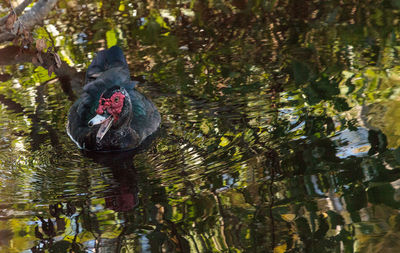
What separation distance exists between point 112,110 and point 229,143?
139cm

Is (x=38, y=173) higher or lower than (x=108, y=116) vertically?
lower

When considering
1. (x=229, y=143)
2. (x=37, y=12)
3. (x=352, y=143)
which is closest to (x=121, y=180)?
(x=229, y=143)

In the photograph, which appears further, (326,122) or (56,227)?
(326,122)

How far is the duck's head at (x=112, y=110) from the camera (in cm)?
663

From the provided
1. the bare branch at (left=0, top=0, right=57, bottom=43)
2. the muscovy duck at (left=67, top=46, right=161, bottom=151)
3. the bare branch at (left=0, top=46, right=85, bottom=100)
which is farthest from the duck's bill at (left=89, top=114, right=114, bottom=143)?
the bare branch at (left=0, top=0, right=57, bottom=43)

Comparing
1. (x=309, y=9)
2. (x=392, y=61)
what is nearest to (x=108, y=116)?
(x=392, y=61)

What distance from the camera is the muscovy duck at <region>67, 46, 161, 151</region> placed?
22.0 ft

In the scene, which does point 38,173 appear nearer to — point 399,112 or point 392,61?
point 399,112

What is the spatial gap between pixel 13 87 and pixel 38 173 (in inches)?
107

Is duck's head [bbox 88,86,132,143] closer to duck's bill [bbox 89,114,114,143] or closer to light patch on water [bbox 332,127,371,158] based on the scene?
duck's bill [bbox 89,114,114,143]

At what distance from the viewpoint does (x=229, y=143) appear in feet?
19.7

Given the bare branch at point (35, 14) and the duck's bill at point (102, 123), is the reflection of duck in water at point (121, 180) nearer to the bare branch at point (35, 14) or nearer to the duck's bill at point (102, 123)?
the duck's bill at point (102, 123)

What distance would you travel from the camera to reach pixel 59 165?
6.12 meters

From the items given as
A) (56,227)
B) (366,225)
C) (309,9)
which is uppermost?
(309,9)
